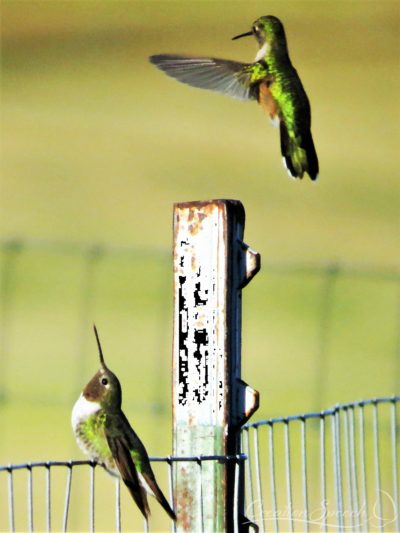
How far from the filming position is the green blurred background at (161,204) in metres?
12.3

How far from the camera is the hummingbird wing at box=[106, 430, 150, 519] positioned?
11.0 feet

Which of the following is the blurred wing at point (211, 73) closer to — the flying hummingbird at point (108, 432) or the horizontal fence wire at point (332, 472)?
the horizontal fence wire at point (332, 472)

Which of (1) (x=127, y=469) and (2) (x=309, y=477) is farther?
(2) (x=309, y=477)

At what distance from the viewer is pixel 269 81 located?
5.34m

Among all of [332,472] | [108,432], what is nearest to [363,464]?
[108,432]

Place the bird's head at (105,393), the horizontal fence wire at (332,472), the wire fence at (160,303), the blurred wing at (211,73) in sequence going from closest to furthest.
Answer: the bird's head at (105,393)
the horizontal fence wire at (332,472)
the blurred wing at (211,73)
the wire fence at (160,303)

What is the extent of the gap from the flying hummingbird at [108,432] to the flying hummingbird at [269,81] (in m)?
1.50

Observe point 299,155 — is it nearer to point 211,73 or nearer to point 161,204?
point 211,73

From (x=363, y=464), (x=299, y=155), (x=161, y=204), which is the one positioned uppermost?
(x=161, y=204)

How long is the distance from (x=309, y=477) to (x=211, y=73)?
4.20 metres

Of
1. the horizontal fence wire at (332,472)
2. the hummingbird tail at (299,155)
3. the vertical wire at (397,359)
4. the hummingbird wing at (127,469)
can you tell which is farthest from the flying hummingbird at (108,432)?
the vertical wire at (397,359)

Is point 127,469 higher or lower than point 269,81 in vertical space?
lower

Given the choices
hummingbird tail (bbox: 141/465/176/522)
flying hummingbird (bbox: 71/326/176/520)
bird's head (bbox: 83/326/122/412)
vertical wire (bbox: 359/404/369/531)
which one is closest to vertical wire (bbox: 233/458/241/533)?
hummingbird tail (bbox: 141/465/176/522)

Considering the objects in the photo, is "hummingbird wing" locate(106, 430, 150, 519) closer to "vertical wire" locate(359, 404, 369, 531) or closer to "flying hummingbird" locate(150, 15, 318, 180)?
"vertical wire" locate(359, 404, 369, 531)
